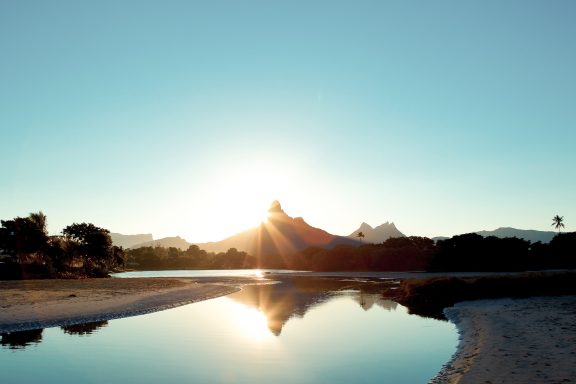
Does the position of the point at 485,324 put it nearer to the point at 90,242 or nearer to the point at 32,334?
the point at 32,334

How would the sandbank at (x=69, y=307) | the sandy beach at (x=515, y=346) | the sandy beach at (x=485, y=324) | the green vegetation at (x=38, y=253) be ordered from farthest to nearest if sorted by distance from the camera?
the green vegetation at (x=38, y=253), the sandbank at (x=69, y=307), the sandy beach at (x=485, y=324), the sandy beach at (x=515, y=346)

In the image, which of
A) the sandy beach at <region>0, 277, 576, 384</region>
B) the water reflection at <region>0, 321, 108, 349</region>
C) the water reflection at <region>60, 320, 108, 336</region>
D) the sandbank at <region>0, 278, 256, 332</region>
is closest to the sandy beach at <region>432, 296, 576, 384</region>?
the sandy beach at <region>0, 277, 576, 384</region>

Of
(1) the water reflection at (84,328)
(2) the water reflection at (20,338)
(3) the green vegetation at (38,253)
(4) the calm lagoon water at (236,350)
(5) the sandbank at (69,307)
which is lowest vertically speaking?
(4) the calm lagoon water at (236,350)

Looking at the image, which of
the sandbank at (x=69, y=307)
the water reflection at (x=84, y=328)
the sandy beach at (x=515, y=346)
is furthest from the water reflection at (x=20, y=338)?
the sandy beach at (x=515, y=346)

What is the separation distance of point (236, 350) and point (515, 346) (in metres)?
15.4

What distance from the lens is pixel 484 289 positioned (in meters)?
53.4

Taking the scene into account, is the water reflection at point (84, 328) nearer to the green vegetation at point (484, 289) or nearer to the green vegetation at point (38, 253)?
the green vegetation at point (484, 289)

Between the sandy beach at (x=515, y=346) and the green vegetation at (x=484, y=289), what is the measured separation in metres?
10.6

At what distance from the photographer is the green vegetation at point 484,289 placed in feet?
168

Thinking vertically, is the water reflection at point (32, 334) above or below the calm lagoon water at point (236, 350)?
above

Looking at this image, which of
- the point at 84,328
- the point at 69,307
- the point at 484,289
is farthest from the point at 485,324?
the point at 69,307

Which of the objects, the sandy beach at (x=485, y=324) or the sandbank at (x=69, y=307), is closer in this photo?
the sandy beach at (x=485, y=324)

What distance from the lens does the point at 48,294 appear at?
167ft

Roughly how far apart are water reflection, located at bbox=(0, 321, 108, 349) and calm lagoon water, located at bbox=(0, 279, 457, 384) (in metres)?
0.06
